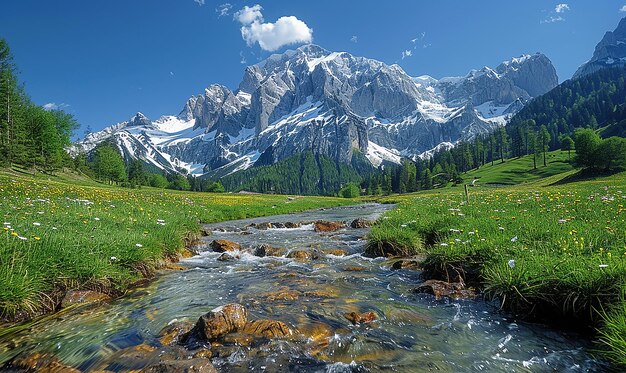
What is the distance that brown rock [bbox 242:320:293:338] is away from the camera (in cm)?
644

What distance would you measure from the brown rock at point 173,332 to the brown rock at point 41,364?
1441 mm

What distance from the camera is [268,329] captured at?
6543mm

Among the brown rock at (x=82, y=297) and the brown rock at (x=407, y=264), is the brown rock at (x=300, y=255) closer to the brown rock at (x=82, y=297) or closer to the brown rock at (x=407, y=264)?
the brown rock at (x=407, y=264)

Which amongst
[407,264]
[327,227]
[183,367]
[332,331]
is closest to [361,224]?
[327,227]

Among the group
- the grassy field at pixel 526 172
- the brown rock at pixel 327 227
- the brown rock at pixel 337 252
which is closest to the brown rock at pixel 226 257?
the brown rock at pixel 337 252

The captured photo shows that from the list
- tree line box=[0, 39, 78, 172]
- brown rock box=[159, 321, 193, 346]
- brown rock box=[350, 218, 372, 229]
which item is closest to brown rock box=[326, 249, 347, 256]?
brown rock box=[159, 321, 193, 346]

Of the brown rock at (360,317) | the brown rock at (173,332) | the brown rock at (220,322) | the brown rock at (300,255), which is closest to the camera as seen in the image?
the brown rock at (220,322)

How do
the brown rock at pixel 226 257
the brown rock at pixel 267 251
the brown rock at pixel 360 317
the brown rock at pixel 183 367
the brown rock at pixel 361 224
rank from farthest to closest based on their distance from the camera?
1. the brown rock at pixel 361 224
2. the brown rock at pixel 267 251
3. the brown rock at pixel 226 257
4. the brown rock at pixel 360 317
5. the brown rock at pixel 183 367

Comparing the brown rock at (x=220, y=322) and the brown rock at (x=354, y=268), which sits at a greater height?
the brown rock at (x=220, y=322)

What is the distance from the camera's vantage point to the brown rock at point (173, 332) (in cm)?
638

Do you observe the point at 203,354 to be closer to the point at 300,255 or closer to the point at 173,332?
the point at 173,332

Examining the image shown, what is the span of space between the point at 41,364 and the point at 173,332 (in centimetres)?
206

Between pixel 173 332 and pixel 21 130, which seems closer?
pixel 173 332

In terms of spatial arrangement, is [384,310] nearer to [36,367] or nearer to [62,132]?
[36,367]
